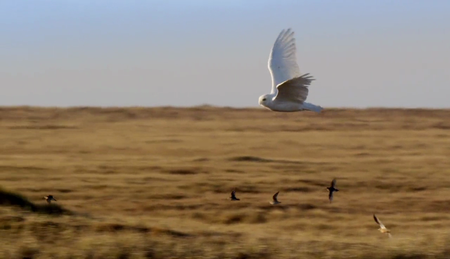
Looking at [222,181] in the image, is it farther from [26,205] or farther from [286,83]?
[26,205]

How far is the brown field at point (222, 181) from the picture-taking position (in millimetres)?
7918

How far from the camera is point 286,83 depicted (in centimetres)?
1300

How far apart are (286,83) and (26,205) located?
486 cm

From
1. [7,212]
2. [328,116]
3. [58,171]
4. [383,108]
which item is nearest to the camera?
[7,212]

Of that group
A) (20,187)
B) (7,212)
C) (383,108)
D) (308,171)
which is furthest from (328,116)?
(7,212)

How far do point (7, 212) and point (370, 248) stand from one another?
383 centimetres

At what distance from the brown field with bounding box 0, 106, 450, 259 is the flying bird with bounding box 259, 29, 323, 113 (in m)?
1.78

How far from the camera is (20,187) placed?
15648 mm

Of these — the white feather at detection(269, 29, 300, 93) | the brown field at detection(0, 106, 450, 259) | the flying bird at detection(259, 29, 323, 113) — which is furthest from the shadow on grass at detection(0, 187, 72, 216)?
the white feather at detection(269, 29, 300, 93)

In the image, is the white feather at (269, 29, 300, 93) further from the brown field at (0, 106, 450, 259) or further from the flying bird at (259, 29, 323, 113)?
the brown field at (0, 106, 450, 259)

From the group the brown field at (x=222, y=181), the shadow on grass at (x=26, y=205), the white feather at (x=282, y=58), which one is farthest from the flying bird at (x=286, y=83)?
the shadow on grass at (x=26, y=205)

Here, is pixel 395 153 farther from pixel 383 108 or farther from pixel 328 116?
pixel 383 108

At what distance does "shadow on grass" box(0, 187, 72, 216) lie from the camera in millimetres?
9625

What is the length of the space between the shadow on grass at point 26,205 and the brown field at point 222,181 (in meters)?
0.07
